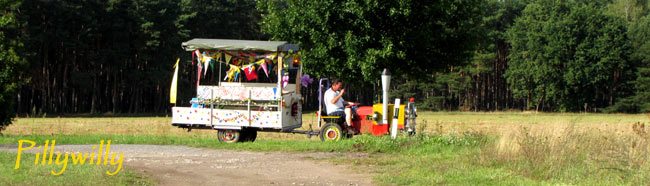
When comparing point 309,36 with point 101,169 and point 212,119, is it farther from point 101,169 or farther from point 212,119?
point 101,169

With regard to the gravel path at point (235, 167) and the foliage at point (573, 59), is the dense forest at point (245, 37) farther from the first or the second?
the gravel path at point (235, 167)

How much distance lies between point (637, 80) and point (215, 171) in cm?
6640

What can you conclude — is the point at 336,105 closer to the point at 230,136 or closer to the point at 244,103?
the point at 244,103

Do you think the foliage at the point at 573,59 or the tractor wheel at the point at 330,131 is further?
the foliage at the point at 573,59

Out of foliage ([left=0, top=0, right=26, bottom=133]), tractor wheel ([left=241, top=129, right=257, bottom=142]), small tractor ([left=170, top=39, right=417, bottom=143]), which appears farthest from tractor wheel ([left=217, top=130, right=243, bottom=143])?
foliage ([left=0, top=0, right=26, bottom=133])

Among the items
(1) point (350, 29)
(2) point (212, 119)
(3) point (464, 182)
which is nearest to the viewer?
(3) point (464, 182)

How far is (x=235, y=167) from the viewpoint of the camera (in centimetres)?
1250

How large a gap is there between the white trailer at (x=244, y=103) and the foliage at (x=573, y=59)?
51246 mm

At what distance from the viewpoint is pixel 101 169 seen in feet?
37.0

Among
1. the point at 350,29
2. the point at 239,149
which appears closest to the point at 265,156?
the point at 239,149

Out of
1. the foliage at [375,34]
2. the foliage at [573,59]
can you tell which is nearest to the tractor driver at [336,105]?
the foliage at [375,34]

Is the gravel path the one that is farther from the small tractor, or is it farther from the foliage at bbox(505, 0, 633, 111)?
the foliage at bbox(505, 0, 633, 111)

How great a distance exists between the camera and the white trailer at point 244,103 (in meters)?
18.4

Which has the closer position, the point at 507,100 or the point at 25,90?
the point at 25,90
